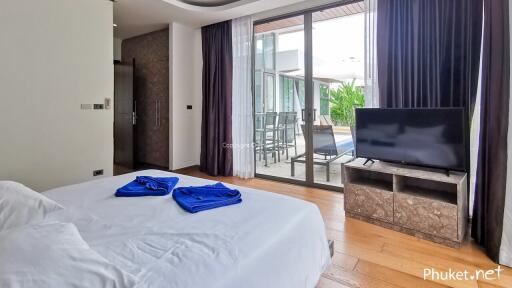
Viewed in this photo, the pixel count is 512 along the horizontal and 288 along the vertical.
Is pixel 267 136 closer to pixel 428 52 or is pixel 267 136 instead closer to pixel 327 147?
pixel 327 147

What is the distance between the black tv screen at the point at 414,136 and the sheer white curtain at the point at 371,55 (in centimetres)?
39

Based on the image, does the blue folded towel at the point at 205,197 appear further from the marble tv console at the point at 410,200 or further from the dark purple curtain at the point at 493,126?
the dark purple curtain at the point at 493,126

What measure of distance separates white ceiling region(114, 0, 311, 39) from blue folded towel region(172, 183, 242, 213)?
9.50 ft

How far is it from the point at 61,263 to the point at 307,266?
3.37 feet

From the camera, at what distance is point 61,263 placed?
0.80 meters

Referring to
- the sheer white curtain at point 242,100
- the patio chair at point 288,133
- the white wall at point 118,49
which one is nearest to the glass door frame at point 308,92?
the patio chair at point 288,133

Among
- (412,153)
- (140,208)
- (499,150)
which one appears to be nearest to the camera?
(140,208)

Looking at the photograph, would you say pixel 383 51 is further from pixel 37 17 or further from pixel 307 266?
pixel 37 17

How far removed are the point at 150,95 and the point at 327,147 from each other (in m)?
3.35

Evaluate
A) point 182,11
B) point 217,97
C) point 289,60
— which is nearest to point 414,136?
point 289,60

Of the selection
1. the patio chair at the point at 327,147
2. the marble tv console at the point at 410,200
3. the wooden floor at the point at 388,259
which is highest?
the patio chair at the point at 327,147

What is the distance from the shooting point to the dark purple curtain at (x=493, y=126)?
197 centimetres

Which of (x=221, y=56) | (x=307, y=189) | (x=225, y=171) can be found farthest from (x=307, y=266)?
(x=221, y=56)

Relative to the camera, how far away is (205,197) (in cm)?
167
